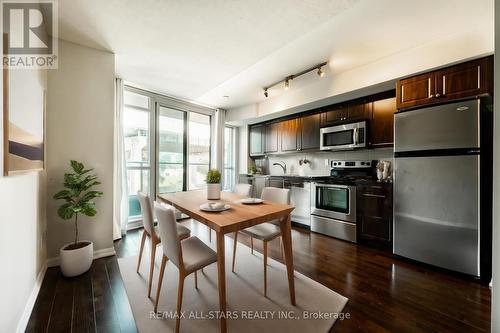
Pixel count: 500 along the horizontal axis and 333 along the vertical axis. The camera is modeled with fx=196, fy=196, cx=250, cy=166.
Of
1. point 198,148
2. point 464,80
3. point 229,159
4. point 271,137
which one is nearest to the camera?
point 464,80

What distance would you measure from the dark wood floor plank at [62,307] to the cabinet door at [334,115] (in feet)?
13.8

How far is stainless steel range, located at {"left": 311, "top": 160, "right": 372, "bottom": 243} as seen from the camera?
3.09 metres

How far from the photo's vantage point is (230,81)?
11.4 feet

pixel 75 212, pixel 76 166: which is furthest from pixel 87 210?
pixel 76 166

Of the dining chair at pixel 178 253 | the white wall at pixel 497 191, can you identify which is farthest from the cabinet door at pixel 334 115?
the dining chair at pixel 178 253

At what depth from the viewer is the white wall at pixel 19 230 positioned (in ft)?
3.73

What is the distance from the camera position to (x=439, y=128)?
2.25 metres

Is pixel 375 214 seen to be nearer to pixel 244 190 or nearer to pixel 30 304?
pixel 244 190

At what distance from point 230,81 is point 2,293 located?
342 cm

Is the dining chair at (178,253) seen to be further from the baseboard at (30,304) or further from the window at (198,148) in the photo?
the window at (198,148)

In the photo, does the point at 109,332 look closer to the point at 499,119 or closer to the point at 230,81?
the point at 499,119

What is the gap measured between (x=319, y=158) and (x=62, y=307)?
4.24 m

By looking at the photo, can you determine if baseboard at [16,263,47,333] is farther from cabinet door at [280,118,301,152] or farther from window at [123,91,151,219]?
cabinet door at [280,118,301,152]

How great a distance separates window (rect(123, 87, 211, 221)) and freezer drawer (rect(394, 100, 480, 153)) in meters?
3.89
